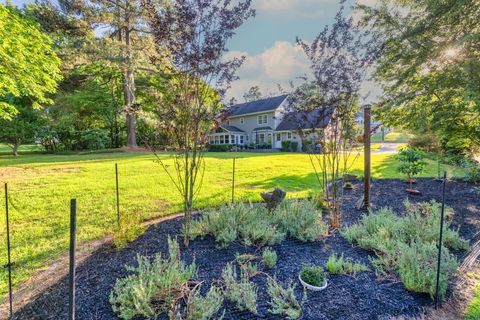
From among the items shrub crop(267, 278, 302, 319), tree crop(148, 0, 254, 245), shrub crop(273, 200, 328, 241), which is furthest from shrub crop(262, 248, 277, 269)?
tree crop(148, 0, 254, 245)

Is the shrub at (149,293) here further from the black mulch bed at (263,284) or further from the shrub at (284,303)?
the shrub at (284,303)

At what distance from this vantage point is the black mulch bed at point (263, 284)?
2.26 m

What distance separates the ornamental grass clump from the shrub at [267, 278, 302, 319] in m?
1.20

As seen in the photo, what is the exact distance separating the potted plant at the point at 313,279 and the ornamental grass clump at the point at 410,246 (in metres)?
0.73

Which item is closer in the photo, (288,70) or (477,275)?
(477,275)

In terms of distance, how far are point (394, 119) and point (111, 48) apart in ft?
45.9

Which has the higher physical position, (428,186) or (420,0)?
(420,0)

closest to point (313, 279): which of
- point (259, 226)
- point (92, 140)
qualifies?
point (259, 226)

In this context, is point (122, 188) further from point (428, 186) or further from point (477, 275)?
point (428, 186)

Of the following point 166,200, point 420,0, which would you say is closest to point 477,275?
point 166,200

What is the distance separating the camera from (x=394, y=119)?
898 centimetres

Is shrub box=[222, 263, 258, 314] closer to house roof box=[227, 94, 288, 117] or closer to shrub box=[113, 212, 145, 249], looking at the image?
shrub box=[113, 212, 145, 249]

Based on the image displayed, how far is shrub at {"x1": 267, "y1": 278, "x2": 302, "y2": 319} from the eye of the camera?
213 centimetres

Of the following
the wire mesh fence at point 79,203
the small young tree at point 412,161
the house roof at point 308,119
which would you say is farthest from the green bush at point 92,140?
the small young tree at point 412,161
